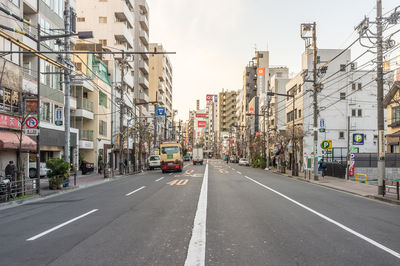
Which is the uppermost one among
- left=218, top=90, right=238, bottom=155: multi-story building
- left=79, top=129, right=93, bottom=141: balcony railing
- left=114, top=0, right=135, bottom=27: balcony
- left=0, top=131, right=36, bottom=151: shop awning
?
left=114, top=0, right=135, bottom=27: balcony

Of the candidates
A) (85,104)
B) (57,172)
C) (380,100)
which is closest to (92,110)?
(85,104)

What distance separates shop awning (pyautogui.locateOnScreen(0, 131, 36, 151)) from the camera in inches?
797

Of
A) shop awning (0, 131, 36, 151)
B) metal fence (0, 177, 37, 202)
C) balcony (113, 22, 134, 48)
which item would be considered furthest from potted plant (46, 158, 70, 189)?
balcony (113, 22, 134, 48)

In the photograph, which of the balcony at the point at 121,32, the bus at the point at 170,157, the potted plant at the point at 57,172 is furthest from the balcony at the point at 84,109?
the potted plant at the point at 57,172

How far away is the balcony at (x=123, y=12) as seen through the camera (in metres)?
50.5

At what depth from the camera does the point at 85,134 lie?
129ft

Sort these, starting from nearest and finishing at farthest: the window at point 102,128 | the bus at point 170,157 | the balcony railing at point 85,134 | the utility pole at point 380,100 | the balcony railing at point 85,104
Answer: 1. the utility pole at point 380,100
2. the bus at point 170,157
3. the balcony railing at point 85,104
4. the balcony railing at point 85,134
5. the window at point 102,128

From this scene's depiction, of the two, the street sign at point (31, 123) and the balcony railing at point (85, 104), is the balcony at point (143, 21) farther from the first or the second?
the street sign at point (31, 123)

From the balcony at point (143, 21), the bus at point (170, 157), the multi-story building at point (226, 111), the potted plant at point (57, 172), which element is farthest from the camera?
the multi-story building at point (226, 111)

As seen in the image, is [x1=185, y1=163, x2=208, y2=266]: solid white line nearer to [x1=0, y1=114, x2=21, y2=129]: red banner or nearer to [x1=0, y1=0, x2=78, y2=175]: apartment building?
[x1=0, y1=0, x2=78, y2=175]: apartment building

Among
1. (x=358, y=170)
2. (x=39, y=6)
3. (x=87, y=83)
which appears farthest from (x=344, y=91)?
(x=39, y=6)

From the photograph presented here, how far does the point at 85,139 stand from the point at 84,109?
3.58m

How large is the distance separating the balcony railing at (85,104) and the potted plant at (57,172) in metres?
18.6

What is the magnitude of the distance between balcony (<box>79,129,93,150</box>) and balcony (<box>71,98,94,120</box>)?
1.84m
